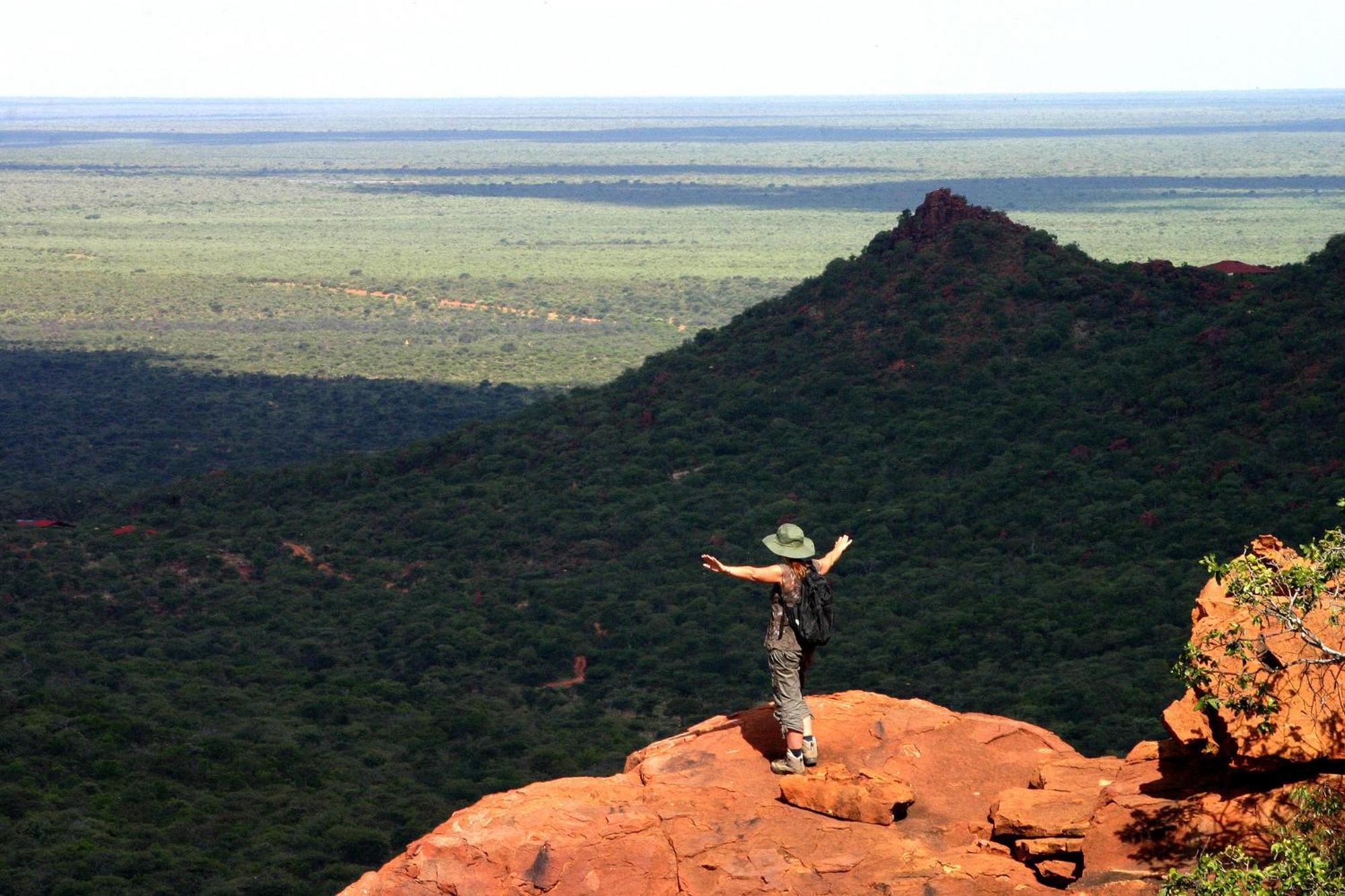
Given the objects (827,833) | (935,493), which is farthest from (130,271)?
(827,833)

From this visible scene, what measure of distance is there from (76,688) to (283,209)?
144 metres

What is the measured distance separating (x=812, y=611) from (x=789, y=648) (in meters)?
0.36

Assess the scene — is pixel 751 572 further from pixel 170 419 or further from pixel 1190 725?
pixel 170 419

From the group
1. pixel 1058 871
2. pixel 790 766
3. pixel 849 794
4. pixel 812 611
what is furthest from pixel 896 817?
pixel 812 611

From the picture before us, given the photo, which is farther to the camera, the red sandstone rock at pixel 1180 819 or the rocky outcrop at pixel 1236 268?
the rocky outcrop at pixel 1236 268

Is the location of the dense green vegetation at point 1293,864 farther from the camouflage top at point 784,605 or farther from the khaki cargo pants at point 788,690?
the camouflage top at point 784,605

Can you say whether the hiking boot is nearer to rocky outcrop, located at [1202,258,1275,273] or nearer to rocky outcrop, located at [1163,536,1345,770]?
rocky outcrop, located at [1163,536,1345,770]

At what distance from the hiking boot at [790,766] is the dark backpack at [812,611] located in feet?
3.05

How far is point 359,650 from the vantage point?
3278 cm

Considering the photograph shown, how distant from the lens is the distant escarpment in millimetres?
10695

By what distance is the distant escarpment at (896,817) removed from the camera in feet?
35.1

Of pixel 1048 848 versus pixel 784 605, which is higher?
pixel 784 605

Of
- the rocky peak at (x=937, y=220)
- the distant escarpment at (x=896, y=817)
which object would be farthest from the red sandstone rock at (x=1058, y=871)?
the rocky peak at (x=937, y=220)

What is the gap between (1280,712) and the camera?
10570 mm
